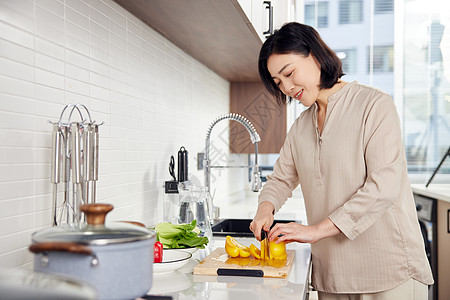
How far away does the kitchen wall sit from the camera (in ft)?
3.25

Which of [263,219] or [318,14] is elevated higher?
[318,14]

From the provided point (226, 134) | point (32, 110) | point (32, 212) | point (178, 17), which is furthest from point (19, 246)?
point (226, 134)

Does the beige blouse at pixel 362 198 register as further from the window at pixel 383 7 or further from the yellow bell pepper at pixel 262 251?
the window at pixel 383 7

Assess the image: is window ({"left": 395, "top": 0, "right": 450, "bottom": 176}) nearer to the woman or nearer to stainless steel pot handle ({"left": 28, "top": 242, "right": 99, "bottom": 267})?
the woman

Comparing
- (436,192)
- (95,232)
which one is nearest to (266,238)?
(95,232)

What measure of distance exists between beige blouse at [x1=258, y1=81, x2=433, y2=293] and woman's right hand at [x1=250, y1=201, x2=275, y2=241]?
5.4 inches

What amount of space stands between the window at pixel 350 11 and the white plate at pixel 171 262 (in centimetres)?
297

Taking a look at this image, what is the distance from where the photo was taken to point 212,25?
1.77 metres

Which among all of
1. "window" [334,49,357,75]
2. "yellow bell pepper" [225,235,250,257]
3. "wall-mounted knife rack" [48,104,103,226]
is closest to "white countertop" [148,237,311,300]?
"yellow bell pepper" [225,235,250,257]

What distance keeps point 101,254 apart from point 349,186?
93cm

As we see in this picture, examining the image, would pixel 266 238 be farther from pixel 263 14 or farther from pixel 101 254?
pixel 263 14

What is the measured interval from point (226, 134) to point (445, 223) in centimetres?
147

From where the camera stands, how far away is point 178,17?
5.47 feet

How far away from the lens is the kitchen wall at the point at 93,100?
99 cm
